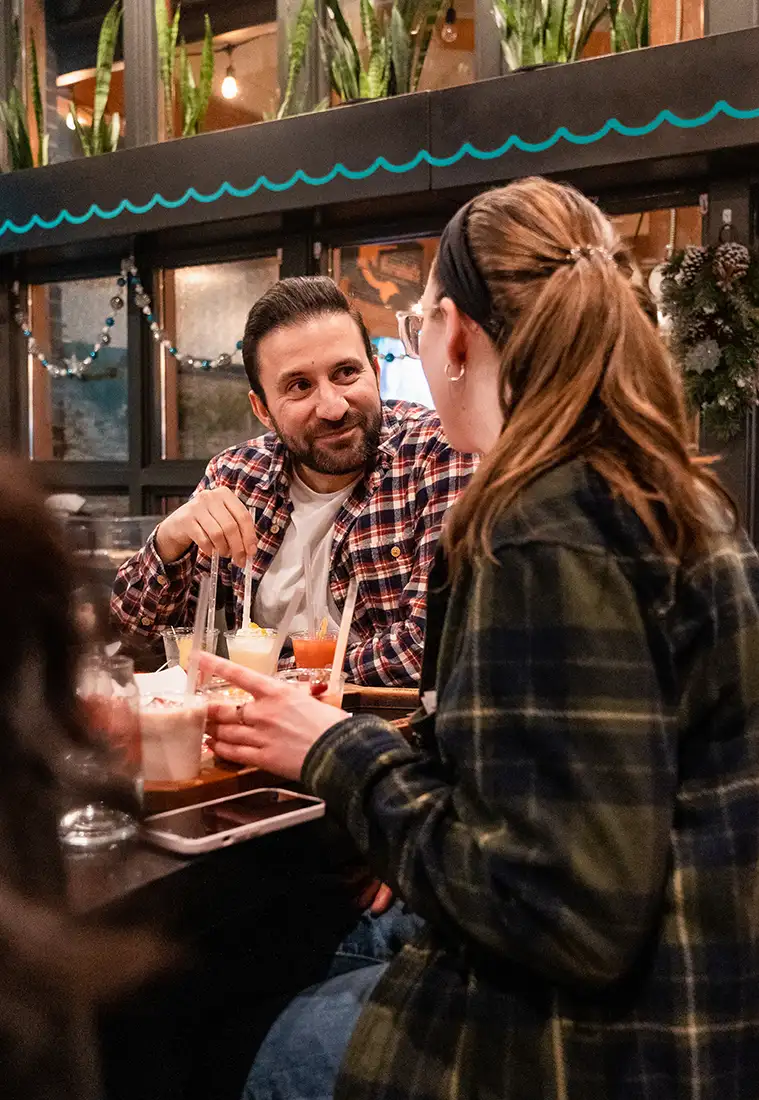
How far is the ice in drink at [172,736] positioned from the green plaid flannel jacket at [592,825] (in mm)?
459

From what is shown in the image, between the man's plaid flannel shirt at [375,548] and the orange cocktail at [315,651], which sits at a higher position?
the man's plaid flannel shirt at [375,548]

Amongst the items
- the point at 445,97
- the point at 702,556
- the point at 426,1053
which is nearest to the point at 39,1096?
the point at 426,1053

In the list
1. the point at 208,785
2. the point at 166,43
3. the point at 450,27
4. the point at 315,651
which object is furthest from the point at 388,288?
the point at 208,785

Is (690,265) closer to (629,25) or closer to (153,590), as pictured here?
(629,25)

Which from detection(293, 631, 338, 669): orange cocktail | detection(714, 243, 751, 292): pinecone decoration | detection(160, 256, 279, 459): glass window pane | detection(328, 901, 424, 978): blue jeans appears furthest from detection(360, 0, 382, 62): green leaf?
detection(328, 901, 424, 978): blue jeans

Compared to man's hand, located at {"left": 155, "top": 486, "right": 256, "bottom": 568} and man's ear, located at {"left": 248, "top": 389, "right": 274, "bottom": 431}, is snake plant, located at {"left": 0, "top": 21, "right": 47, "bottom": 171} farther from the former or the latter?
man's hand, located at {"left": 155, "top": 486, "right": 256, "bottom": 568}

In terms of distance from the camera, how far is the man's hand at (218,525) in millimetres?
2320

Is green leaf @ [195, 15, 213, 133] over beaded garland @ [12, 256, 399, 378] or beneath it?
over

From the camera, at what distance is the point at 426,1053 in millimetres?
1045

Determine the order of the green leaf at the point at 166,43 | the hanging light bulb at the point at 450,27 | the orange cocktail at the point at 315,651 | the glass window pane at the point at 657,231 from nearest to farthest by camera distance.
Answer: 1. the orange cocktail at the point at 315,651
2. the glass window pane at the point at 657,231
3. the hanging light bulb at the point at 450,27
4. the green leaf at the point at 166,43

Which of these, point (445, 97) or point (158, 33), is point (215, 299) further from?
point (445, 97)

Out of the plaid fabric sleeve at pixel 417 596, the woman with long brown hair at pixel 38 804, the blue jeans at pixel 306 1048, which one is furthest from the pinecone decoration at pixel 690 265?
the woman with long brown hair at pixel 38 804

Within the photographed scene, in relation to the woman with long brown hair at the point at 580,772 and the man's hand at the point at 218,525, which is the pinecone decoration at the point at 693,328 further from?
the woman with long brown hair at the point at 580,772

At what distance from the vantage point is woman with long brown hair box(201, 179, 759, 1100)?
3.07 ft
